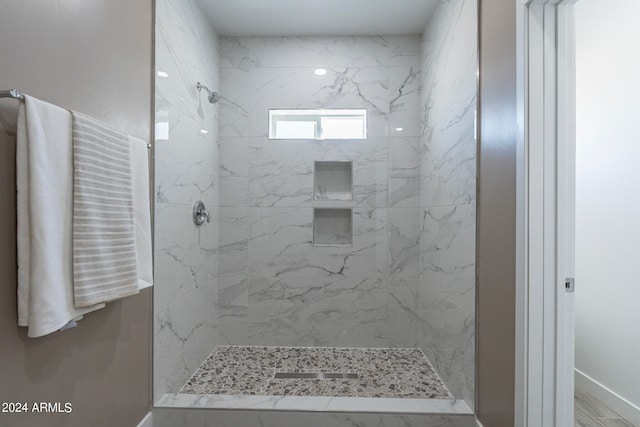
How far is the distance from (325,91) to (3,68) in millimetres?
1953

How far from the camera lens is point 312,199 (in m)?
2.54

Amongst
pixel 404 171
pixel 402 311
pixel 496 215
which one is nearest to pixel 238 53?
pixel 404 171

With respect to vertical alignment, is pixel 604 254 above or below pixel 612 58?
below

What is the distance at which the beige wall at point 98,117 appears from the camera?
34.8 inches

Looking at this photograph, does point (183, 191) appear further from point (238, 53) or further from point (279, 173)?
point (238, 53)

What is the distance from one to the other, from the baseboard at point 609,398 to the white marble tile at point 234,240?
2.34 metres

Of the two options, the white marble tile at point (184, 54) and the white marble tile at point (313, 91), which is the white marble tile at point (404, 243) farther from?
the white marble tile at point (184, 54)

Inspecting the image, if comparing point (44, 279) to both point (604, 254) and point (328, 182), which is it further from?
point (604, 254)

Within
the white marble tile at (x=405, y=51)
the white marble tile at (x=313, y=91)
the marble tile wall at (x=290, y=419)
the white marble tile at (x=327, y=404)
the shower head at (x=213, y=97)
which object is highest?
the white marble tile at (x=405, y=51)

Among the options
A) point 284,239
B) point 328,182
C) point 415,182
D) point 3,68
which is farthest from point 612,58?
point 3,68

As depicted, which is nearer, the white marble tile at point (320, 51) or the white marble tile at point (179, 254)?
the white marble tile at point (179, 254)

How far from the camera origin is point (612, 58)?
1.96 m

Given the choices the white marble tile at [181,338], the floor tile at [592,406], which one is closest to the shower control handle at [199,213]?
the white marble tile at [181,338]

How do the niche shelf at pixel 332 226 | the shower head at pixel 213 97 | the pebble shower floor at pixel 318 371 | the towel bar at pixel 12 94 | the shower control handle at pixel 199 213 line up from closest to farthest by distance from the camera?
the towel bar at pixel 12 94 → the pebble shower floor at pixel 318 371 → the shower control handle at pixel 199 213 → the shower head at pixel 213 97 → the niche shelf at pixel 332 226
